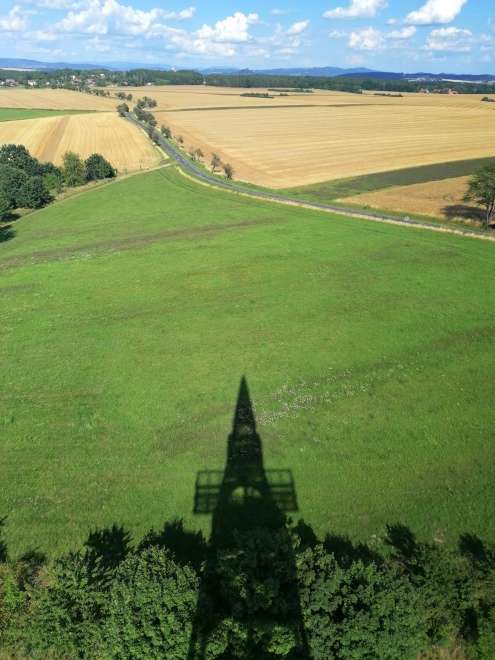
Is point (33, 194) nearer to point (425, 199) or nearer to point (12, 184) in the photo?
point (12, 184)

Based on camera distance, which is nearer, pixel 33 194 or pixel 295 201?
pixel 295 201

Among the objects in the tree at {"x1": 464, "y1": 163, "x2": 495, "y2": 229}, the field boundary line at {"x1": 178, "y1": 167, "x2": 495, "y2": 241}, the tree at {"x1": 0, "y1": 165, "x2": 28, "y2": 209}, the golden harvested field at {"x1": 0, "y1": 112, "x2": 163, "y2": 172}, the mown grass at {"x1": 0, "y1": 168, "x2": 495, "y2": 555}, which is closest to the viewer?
the mown grass at {"x1": 0, "y1": 168, "x2": 495, "y2": 555}

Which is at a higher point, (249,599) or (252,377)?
(249,599)

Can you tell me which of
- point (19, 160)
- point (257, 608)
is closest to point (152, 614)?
point (257, 608)

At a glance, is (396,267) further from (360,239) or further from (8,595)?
(8,595)

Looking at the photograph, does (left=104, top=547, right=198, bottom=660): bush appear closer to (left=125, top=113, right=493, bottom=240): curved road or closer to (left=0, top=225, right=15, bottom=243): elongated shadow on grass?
(left=125, top=113, right=493, bottom=240): curved road

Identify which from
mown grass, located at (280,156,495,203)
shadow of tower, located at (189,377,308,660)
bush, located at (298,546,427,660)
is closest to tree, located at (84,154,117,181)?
mown grass, located at (280,156,495,203)

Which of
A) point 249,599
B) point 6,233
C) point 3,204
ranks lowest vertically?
point 249,599
